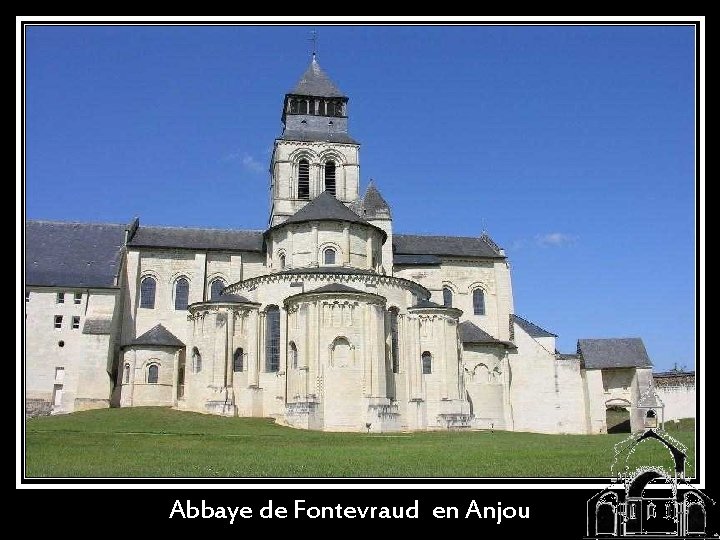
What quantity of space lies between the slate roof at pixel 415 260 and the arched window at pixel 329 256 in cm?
939

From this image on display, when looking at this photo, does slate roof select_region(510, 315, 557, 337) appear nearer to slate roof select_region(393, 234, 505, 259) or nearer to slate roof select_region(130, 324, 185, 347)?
slate roof select_region(393, 234, 505, 259)

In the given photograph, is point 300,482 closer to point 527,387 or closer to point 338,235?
point 338,235

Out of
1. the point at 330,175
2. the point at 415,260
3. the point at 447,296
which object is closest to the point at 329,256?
the point at 415,260

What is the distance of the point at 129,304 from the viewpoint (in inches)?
2039

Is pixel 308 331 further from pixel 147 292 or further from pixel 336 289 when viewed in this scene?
pixel 147 292

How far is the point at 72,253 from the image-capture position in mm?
51812

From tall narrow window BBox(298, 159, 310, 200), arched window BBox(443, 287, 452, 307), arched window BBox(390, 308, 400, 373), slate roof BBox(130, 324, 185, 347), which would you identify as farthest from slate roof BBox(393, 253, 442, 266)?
slate roof BBox(130, 324, 185, 347)

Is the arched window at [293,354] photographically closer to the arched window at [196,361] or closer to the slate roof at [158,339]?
the arched window at [196,361]

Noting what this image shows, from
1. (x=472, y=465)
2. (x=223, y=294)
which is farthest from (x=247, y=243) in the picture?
(x=472, y=465)

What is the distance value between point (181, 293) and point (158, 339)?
16.8 ft

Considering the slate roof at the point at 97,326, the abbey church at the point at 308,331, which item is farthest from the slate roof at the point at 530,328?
the slate roof at the point at 97,326

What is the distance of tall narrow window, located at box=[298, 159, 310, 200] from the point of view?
6112 cm

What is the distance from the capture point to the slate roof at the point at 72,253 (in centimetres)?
4906

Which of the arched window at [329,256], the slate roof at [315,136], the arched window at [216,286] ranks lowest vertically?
the arched window at [216,286]
